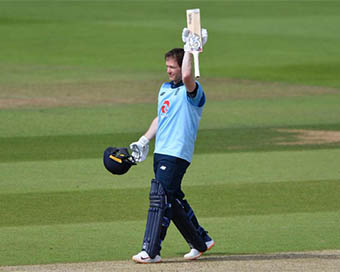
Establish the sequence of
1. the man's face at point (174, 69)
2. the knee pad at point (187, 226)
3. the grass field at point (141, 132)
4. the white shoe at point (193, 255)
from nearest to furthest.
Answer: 1. the man's face at point (174, 69)
2. the knee pad at point (187, 226)
3. the white shoe at point (193, 255)
4. the grass field at point (141, 132)

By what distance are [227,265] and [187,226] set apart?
0.55 m

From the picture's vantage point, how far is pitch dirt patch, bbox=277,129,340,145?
15.2 m

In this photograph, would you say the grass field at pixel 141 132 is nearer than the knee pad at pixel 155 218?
No

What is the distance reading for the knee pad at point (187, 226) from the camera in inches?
329

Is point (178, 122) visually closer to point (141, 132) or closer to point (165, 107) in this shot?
point (165, 107)

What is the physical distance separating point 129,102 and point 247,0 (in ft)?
110

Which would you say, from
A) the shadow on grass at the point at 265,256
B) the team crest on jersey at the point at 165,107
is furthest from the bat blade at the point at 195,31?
the shadow on grass at the point at 265,256

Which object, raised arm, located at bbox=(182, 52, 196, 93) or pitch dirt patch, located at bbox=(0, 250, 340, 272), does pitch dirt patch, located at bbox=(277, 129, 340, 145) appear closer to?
pitch dirt patch, located at bbox=(0, 250, 340, 272)

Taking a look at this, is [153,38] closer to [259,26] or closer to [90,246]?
[259,26]

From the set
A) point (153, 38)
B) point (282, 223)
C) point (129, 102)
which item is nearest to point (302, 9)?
point (153, 38)

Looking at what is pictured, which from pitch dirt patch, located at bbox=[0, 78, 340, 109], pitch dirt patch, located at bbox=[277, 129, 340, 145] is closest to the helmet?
pitch dirt patch, located at bbox=[277, 129, 340, 145]

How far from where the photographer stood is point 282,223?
9891 mm

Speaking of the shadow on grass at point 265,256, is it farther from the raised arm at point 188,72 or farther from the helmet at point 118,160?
the raised arm at point 188,72

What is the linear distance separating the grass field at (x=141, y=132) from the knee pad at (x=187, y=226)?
325 millimetres
